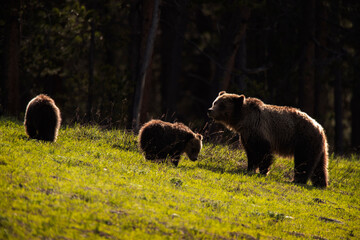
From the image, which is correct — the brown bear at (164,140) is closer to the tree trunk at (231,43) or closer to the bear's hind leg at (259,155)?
the bear's hind leg at (259,155)

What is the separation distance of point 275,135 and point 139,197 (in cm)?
595

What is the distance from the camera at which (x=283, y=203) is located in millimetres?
11055

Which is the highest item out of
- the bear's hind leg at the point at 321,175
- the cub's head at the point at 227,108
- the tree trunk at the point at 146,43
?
the tree trunk at the point at 146,43

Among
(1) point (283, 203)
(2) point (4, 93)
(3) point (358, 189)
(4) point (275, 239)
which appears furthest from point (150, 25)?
(4) point (275, 239)

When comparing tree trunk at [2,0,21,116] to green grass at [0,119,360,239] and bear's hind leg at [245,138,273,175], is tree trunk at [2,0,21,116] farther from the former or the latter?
bear's hind leg at [245,138,273,175]

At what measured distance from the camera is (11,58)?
2048 centimetres

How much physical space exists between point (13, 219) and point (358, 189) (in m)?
11.0

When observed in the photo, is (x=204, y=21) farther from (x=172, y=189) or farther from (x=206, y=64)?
(x=172, y=189)

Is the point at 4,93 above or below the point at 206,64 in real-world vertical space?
below

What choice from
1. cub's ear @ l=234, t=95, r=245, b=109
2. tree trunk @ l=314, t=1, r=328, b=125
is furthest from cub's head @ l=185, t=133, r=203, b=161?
tree trunk @ l=314, t=1, r=328, b=125

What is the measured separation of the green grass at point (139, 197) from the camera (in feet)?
23.7

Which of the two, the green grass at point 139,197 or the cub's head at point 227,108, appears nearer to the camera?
the green grass at point 139,197

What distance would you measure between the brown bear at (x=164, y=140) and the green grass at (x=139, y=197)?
413 millimetres

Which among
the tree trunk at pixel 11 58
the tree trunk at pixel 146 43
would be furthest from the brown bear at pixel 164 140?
the tree trunk at pixel 11 58
